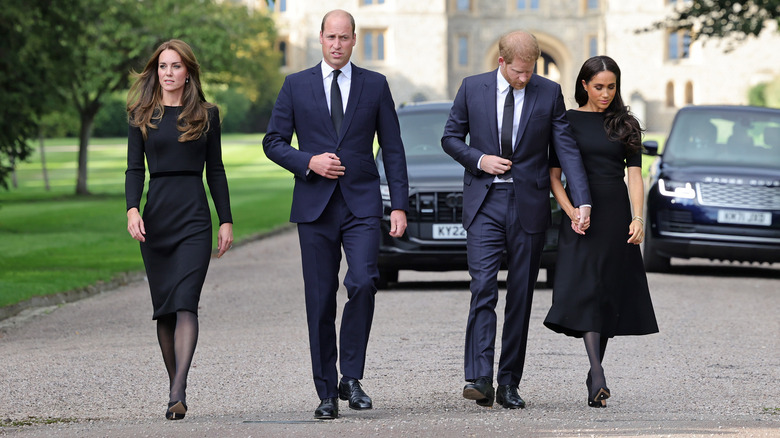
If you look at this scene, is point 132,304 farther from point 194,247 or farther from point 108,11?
point 108,11

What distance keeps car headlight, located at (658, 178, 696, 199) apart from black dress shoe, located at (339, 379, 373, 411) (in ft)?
26.8

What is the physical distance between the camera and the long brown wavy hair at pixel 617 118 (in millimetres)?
6557

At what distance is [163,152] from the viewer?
6312 mm

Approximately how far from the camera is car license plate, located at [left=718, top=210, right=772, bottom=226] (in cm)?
1349

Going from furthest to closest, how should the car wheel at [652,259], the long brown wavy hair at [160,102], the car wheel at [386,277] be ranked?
Result: the car wheel at [652,259]
the car wheel at [386,277]
the long brown wavy hair at [160,102]

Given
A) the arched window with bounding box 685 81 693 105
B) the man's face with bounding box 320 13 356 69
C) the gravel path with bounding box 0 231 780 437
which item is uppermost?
the man's face with bounding box 320 13 356 69

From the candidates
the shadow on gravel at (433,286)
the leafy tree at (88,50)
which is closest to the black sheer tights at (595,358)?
the shadow on gravel at (433,286)

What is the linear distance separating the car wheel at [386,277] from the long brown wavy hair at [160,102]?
6.40m

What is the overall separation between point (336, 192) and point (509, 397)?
133 centimetres

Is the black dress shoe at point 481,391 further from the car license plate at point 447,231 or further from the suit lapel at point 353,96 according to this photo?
the car license plate at point 447,231

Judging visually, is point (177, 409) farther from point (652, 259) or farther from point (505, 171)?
point (652, 259)

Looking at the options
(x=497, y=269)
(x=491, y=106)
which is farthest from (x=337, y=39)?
(x=497, y=269)

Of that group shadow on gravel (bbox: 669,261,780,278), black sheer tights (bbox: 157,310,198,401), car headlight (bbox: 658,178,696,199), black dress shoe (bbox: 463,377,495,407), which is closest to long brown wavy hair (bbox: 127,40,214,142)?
black sheer tights (bbox: 157,310,198,401)

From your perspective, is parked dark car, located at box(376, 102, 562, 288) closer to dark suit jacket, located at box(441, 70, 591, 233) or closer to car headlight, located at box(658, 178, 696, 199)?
car headlight, located at box(658, 178, 696, 199)
